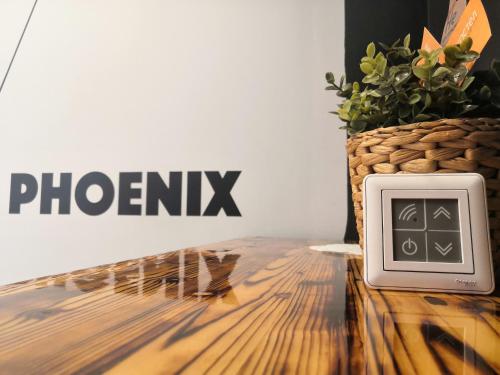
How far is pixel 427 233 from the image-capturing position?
50 cm

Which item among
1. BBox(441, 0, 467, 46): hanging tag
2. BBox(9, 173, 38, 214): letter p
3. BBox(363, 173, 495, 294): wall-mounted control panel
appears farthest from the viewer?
BBox(9, 173, 38, 214): letter p

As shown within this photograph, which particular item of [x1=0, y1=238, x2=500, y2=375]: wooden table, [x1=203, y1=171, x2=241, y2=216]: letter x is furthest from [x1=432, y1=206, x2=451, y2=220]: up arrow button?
[x1=203, y1=171, x2=241, y2=216]: letter x

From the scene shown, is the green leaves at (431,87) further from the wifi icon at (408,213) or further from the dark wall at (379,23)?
the dark wall at (379,23)

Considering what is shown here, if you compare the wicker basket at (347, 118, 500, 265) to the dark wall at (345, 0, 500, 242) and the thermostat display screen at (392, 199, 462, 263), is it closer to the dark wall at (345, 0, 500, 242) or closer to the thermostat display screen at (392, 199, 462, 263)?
the thermostat display screen at (392, 199, 462, 263)

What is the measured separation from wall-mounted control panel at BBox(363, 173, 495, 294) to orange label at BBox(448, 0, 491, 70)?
241 millimetres

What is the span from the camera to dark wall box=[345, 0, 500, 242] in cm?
146

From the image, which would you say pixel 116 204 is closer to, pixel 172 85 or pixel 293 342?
pixel 172 85

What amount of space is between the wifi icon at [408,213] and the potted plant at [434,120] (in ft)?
0.18

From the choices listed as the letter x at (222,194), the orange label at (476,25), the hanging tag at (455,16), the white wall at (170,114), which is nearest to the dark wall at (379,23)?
the white wall at (170,114)

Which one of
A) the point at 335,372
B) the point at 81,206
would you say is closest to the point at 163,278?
the point at 335,372

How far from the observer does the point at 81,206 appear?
1.78m

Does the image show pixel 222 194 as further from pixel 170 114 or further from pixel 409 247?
pixel 409 247

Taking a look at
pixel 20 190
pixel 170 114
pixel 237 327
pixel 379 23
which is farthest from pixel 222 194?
pixel 237 327

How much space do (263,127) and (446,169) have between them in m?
1.13
